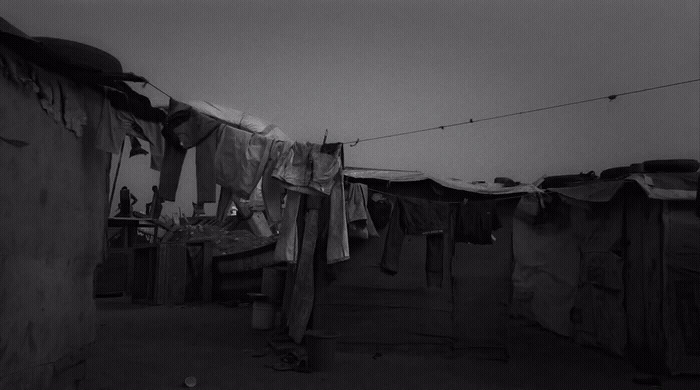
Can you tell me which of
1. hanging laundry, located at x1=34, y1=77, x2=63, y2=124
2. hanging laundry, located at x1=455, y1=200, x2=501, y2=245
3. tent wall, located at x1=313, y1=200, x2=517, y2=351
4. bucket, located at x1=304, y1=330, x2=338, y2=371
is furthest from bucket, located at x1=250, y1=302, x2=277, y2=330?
hanging laundry, located at x1=34, y1=77, x2=63, y2=124

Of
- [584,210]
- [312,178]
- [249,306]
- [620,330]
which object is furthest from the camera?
[249,306]

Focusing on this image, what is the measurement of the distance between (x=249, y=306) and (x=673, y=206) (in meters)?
11.3

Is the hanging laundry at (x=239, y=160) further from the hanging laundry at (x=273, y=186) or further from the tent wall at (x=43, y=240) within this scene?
the tent wall at (x=43, y=240)

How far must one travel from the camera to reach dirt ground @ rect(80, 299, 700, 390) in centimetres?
731

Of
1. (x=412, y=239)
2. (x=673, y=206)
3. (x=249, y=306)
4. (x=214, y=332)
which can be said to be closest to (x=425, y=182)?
(x=412, y=239)

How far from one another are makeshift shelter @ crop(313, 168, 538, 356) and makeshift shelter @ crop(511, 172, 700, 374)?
5.67 ft

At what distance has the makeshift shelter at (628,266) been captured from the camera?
8.24m

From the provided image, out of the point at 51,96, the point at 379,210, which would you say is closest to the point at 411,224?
the point at 379,210

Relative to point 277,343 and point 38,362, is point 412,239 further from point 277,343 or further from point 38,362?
point 38,362

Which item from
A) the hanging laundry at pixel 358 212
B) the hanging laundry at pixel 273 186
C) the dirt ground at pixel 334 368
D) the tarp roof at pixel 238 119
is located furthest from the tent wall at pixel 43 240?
the hanging laundry at pixel 358 212

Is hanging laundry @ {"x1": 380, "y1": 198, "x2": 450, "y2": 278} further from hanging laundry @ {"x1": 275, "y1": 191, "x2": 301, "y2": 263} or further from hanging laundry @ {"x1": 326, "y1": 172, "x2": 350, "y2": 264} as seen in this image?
hanging laundry @ {"x1": 275, "y1": 191, "x2": 301, "y2": 263}

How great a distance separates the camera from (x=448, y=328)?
9633mm

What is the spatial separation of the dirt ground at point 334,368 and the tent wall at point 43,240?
1072 millimetres

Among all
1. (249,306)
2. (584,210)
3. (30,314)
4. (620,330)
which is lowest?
(249,306)
